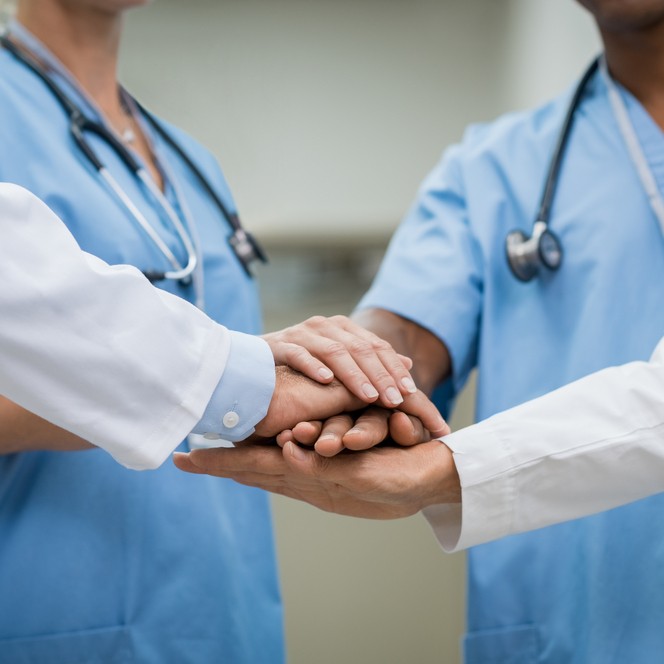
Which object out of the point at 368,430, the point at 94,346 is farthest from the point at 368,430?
the point at 94,346

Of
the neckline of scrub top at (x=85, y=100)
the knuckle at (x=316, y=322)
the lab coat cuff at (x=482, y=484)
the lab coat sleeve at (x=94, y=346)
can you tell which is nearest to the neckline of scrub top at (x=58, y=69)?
the neckline of scrub top at (x=85, y=100)

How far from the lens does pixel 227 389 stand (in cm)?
80

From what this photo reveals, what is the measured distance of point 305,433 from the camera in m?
0.84

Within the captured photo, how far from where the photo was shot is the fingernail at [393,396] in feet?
2.94

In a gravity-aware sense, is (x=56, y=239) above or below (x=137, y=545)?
above

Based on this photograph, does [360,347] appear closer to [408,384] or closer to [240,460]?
[408,384]

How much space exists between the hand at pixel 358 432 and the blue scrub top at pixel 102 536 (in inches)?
9.7

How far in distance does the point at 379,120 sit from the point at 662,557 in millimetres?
1640

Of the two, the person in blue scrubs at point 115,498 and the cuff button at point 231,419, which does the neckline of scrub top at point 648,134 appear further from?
the cuff button at point 231,419

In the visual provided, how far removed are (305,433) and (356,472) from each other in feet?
0.19

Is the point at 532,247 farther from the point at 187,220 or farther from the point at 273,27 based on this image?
the point at 273,27

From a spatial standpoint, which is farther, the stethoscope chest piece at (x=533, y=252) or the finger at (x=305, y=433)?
the stethoscope chest piece at (x=533, y=252)

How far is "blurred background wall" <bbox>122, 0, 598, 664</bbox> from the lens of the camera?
2135 millimetres

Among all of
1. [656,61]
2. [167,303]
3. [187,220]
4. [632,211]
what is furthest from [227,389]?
[656,61]
